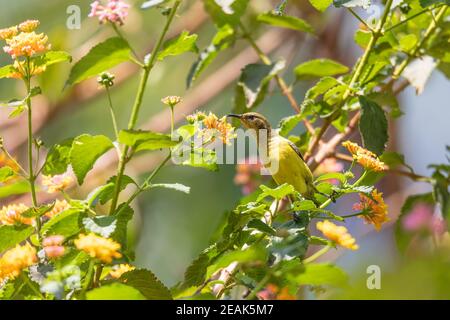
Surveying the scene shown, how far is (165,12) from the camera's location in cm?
207

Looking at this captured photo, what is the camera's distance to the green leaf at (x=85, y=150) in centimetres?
193

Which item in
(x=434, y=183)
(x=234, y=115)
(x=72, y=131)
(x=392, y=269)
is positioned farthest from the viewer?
(x=72, y=131)

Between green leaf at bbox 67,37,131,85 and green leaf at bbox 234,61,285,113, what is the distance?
1081 mm

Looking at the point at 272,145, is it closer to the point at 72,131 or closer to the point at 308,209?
the point at 308,209

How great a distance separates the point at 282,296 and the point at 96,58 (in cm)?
85

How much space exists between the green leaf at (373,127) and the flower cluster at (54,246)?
119cm

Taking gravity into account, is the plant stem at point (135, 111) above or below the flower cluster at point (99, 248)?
above

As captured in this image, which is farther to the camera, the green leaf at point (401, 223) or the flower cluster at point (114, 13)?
the green leaf at point (401, 223)

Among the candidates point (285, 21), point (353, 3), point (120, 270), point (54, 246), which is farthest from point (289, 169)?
point (54, 246)


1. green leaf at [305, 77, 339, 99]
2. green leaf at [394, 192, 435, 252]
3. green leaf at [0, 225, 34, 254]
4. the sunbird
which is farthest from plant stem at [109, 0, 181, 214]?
green leaf at [394, 192, 435, 252]

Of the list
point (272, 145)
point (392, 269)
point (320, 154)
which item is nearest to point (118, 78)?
point (272, 145)

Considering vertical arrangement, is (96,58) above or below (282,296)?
above

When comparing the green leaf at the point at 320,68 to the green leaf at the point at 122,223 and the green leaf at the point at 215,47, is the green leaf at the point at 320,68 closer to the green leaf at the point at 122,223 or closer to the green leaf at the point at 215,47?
the green leaf at the point at 215,47

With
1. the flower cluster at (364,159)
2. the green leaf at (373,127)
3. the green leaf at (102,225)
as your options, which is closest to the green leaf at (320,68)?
the green leaf at (373,127)
